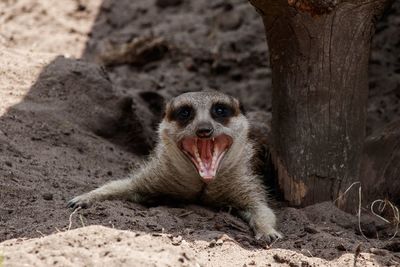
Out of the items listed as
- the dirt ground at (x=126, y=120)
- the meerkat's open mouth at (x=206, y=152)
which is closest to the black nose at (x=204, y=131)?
the meerkat's open mouth at (x=206, y=152)

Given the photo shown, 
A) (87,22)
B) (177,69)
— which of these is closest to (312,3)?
(177,69)

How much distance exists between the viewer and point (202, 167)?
167 inches

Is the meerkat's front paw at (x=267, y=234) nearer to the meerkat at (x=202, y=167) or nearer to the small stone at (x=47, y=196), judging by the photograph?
the meerkat at (x=202, y=167)

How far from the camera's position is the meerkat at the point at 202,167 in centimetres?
429

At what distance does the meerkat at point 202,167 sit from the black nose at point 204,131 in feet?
0.08

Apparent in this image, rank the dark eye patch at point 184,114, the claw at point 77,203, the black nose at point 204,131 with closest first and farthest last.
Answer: the black nose at point 204,131, the claw at point 77,203, the dark eye patch at point 184,114

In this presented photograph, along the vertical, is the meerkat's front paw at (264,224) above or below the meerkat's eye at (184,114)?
below

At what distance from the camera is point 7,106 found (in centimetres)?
540

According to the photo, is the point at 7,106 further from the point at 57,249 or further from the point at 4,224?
the point at 57,249

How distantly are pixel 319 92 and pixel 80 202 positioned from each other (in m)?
1.66

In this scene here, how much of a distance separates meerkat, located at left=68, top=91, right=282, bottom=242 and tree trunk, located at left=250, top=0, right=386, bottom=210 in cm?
30

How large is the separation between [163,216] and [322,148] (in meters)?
1.22

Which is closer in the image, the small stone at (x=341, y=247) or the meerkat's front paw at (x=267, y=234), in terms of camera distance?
the small stone at (x=341, y=247)

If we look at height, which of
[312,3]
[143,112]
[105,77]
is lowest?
[143,112]
